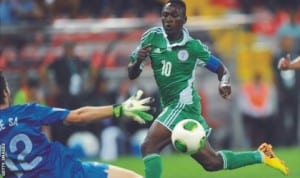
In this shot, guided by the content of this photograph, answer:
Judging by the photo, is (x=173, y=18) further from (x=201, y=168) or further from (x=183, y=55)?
(x=201, y=168)

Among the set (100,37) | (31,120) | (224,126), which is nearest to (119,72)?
(100,37)

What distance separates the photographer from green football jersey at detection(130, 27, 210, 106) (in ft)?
37.9

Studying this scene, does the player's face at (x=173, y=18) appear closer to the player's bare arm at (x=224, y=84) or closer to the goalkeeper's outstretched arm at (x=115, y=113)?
the player's bare arm at (x=224, y=84)

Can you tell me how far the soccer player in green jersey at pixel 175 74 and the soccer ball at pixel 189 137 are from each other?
573 millimetres

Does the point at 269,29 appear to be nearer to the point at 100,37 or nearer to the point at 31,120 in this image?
the point at 100,37

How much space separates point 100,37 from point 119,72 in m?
0.81

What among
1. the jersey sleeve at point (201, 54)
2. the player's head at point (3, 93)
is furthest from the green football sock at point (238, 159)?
the player's head at point (3, 93)

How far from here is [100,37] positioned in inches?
835

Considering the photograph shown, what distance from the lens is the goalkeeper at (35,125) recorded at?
936cm

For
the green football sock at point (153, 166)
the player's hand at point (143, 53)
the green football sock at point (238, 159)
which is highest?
the player's hand at point (143, 53)

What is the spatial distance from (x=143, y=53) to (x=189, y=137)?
3.91 ft

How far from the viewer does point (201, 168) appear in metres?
17.1

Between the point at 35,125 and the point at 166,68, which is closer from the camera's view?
the point at 35,125

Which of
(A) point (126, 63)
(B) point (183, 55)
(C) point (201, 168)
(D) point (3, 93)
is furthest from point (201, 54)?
(A) point (126, 63)
